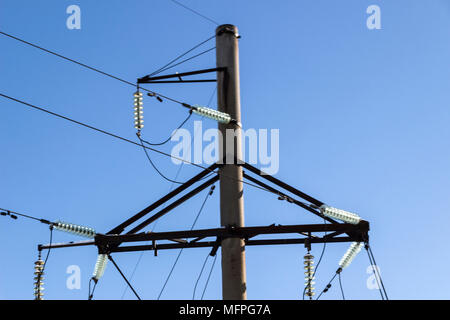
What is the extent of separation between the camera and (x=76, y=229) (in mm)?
18188

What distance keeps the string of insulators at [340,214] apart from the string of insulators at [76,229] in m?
5.31

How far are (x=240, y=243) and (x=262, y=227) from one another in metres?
0.68

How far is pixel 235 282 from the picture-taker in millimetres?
18688

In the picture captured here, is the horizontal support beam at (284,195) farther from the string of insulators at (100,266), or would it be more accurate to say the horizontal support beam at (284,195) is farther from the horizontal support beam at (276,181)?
the string of insulators at (100,266)

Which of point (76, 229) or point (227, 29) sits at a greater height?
point (227, 29)

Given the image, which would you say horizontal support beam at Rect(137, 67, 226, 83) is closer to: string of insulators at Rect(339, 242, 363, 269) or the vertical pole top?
the vertical pole top

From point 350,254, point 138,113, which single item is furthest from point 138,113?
point 350,254

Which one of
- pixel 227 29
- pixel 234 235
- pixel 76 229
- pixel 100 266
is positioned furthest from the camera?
pixel 227 29

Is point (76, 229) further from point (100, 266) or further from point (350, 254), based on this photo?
point (350, 254)

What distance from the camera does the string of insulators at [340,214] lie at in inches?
758

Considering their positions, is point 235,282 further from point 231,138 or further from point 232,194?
point 231,138

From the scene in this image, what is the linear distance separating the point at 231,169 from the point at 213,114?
1.40 meters

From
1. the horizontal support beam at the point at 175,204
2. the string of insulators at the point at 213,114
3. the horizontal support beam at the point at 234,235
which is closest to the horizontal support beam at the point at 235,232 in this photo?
the horizontal support beam at the point at 234,235
